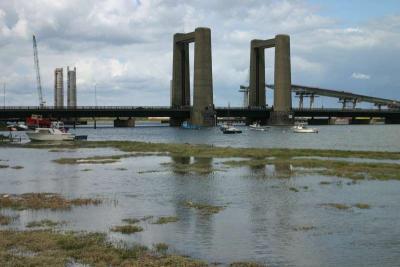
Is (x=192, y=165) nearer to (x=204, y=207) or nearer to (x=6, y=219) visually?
(x=204, y=207)

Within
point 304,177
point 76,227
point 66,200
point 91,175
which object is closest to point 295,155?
point 304,177

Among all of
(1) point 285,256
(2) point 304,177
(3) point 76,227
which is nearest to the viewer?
(1) point 285,256

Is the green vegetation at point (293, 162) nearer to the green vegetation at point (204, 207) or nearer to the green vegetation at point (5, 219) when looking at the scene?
the green vegetation at point (204, 207)

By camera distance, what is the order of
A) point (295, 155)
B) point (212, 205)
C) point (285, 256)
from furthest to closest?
point (295, 155) < point (212, 205) < point (285, 256)

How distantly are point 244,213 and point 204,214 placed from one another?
1984 millimetres

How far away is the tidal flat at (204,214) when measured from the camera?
1992 centimetres

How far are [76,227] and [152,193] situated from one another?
1189cm

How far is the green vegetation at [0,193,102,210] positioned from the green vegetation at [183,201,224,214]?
4.97m

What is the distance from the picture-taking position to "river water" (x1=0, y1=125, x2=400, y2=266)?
20719 mm

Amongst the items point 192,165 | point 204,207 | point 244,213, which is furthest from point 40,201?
point 192,165

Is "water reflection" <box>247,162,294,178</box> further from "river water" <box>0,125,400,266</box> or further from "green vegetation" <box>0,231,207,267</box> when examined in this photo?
"green vegetation" <box>0,231,207,267</box>

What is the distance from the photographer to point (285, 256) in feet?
65.4

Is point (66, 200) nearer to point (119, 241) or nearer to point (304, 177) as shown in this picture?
point (119, 241)

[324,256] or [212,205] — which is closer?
[324,256]
